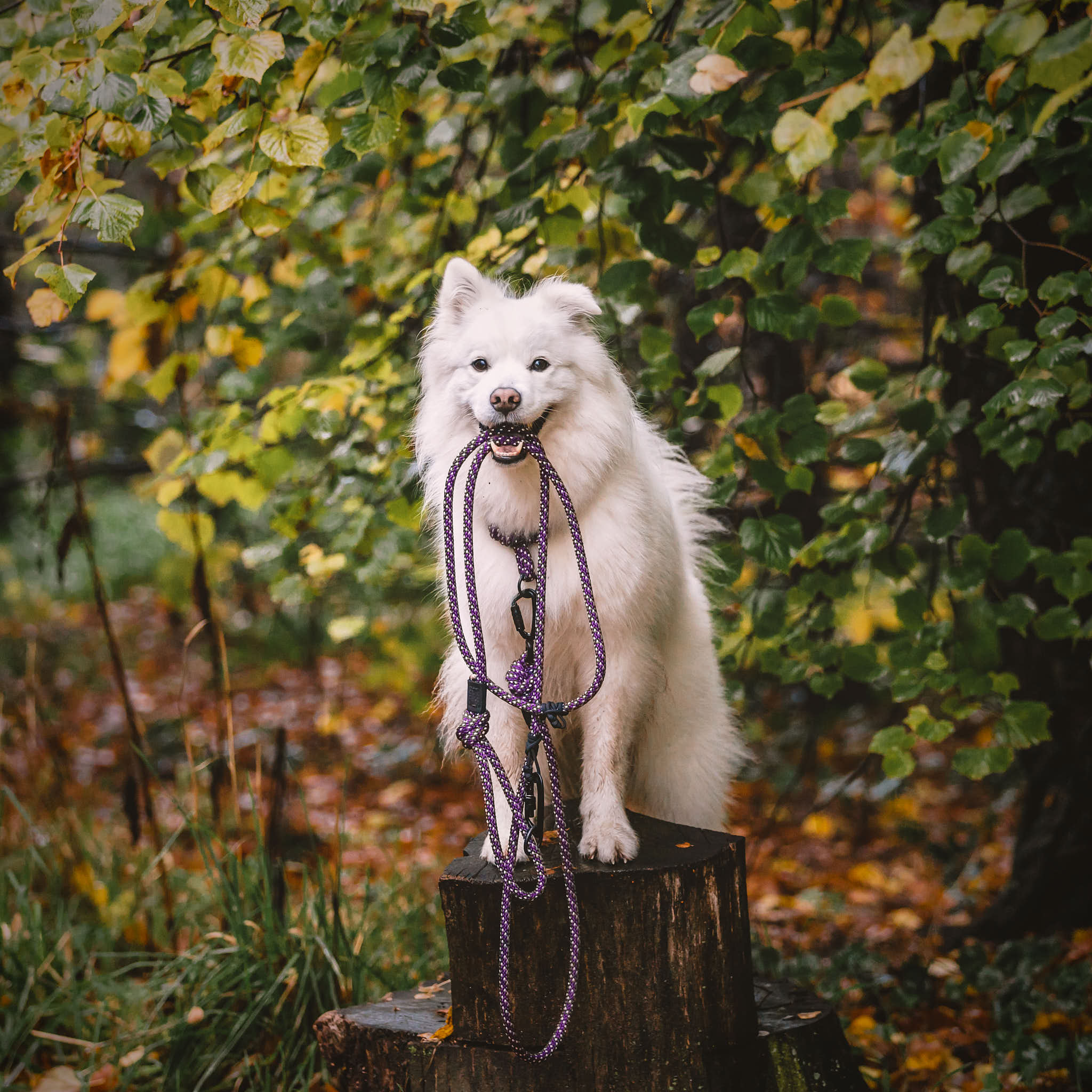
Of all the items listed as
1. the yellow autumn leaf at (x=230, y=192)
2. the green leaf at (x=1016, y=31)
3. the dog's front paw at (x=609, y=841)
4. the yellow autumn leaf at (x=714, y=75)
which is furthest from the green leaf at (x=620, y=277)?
the dog's front paw at (x=609, y=841)

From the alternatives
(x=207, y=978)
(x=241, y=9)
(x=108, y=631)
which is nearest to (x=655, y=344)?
(x=241, y=9)

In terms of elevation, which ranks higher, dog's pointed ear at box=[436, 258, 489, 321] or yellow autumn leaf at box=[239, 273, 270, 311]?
yellow autumn leaf at box=[239, 273, 270, 311]

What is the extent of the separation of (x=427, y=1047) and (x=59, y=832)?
8.50ft

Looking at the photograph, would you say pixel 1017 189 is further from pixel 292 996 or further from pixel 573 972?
pixel 292 996

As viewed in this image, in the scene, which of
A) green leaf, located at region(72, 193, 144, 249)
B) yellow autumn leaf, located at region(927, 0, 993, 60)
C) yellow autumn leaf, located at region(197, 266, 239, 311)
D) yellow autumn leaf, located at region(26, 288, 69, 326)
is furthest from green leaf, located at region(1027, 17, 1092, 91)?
yellow autumn leaf, located at region(197, 266, 239, 311)

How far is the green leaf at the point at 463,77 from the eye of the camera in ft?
7.74

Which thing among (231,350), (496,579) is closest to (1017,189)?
(496,579)

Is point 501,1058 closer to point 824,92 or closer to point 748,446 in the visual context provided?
point 748,446

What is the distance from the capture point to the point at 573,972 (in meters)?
1.84

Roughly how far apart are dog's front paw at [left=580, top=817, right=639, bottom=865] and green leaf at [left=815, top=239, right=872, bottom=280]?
150 cm

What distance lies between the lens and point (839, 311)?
2.65 metres

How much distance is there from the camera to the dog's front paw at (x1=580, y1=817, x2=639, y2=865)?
2.00 meters

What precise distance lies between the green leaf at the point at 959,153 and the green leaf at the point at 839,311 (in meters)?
0.54

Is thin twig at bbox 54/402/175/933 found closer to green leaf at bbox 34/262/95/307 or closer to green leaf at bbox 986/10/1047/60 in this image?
green leaf at bbox 34/262/95/307
